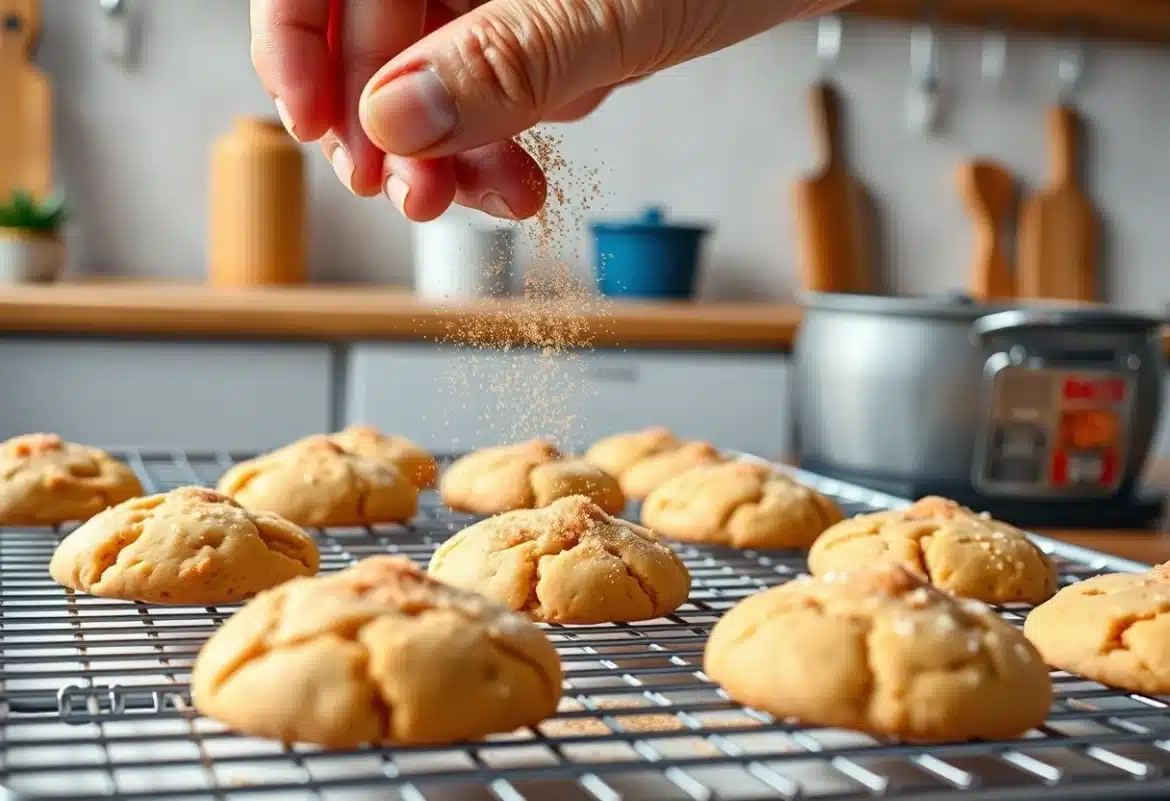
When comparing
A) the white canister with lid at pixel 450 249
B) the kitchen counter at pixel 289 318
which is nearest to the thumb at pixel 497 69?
the kitchen counter at pixel 289 318

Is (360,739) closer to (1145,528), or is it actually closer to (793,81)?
(1145,528)

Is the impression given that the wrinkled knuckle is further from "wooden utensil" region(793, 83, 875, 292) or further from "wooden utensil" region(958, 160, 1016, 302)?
"wooden utensil" region(958, 160, 1016, 302)

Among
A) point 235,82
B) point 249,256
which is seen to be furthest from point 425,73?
point 235,82

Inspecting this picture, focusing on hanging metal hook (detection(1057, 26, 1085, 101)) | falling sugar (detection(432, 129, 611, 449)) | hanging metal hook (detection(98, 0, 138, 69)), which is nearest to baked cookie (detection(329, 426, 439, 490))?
falling sugar (detection(432, 129, 611, 449))

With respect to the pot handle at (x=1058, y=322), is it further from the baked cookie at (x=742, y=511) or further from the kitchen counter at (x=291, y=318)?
the kitchen counter at (x=291, y=318)

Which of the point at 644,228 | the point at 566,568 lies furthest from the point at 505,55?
the point at 644,228

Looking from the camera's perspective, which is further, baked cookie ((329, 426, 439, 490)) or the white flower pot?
the white flower pot

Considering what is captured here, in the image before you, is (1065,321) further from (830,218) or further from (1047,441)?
(830,218)
